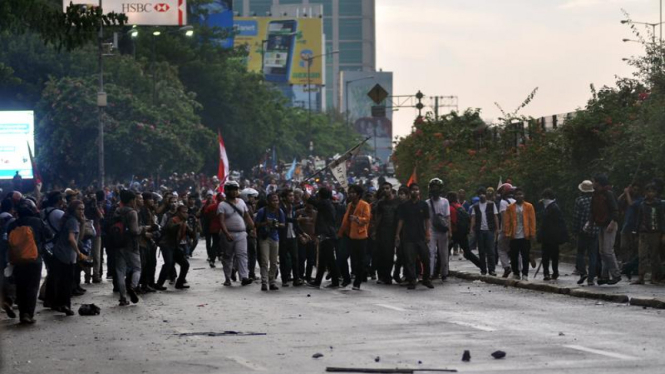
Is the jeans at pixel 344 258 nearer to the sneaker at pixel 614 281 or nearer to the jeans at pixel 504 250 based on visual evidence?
the jeans at pixel 504 250

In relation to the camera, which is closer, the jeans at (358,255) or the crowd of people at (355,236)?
the crowd of people at (355,236)

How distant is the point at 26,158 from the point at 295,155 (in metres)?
79.9

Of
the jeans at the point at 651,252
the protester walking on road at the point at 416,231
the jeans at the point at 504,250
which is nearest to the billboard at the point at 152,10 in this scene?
the jeans at the point at 504,250

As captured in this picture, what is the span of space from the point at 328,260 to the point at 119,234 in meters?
4.68

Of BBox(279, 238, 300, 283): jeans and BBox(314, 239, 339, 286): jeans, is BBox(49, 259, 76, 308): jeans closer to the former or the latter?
BBox(314, 239, 339, 286): jeans

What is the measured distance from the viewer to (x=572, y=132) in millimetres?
35438

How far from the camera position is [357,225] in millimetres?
25094

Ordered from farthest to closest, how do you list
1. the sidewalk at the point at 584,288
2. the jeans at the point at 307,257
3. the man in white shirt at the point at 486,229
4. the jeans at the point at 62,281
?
1. the man in white shirt at the point at 486,229
2. the jeans at the point at 307,257
3. the sidewalk at the point at 584,288
4. the jeans at the point at 62,281

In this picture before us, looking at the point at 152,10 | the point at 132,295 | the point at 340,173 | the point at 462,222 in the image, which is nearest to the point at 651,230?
the point at 462,222

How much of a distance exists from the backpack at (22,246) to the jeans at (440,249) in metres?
8.95

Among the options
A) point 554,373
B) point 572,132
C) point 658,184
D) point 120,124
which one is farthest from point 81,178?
point 554,373

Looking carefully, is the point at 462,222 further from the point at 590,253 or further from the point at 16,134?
the point at 16,134

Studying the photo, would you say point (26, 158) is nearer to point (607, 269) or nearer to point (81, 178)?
point (81, 178)

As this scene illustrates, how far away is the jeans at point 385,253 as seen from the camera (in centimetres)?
2605
